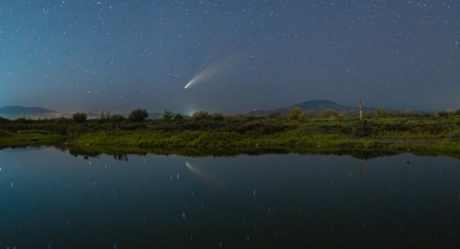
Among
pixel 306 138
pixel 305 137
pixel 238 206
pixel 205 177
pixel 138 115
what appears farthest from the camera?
pixel 138 115

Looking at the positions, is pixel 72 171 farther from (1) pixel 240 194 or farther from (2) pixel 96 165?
(1) pixel 240 194

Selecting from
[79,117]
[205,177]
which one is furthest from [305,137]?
[79,117]

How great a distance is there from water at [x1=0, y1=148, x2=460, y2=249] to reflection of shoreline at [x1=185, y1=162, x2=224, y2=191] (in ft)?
0.15

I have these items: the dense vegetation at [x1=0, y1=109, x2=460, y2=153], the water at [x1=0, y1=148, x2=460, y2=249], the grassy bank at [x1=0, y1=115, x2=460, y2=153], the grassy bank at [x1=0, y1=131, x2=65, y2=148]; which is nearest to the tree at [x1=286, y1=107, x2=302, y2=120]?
the dense vegetation at [x1=0, y1=109, x2=460, y2=153]

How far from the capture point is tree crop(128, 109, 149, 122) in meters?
62.7

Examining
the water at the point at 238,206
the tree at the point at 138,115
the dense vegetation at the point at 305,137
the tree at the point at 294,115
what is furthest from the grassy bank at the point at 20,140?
the tree at the point at 294,115

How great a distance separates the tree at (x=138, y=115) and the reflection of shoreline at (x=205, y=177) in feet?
152

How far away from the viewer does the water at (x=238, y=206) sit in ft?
25.5

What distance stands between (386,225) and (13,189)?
13615 millimetres

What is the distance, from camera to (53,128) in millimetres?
53156

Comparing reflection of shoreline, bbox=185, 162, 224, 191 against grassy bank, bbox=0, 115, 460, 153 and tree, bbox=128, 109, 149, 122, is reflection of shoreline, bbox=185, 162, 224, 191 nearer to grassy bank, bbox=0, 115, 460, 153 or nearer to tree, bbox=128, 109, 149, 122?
grassy bank, bbox=0, 115, 460, 153

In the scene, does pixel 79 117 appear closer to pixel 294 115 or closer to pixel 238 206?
pixel 294 115

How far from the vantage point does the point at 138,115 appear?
2491 inches

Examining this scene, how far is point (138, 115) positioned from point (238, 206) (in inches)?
2197
